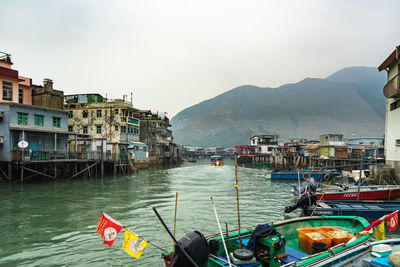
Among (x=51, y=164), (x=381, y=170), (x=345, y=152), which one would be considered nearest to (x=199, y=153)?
(x=345, y=152)

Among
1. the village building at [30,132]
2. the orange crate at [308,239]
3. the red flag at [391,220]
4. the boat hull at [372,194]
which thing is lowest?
the boat hull at [372,194]

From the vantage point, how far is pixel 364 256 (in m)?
7.34

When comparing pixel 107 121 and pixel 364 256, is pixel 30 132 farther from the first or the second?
pixel 364 256

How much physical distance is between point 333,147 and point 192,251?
5499 centimetres

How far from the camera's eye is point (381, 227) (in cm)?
896

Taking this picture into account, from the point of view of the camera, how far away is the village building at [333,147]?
52906 millimetres

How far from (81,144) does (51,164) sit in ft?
40.0

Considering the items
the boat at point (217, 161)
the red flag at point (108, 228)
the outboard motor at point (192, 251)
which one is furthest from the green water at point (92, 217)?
the boat at point (217, 161)

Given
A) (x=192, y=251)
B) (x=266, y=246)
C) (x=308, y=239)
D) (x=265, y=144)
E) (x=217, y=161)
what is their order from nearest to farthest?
(x=192, y=251) < (x=266, y=246) < (x=308, y=239) < (x=217, y=161) < (x=265, y=144)

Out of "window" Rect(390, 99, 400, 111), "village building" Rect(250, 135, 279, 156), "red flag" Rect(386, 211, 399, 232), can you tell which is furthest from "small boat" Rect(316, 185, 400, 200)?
"village building" Rect(250, 135, 279, 156)

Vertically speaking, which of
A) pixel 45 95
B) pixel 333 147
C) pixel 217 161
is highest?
pixel 45 95

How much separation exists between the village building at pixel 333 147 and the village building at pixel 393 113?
90.4 ft

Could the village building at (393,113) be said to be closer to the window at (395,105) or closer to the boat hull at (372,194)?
the window at (395,105)

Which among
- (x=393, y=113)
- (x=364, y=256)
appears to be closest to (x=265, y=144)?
(x=393, y=113)
